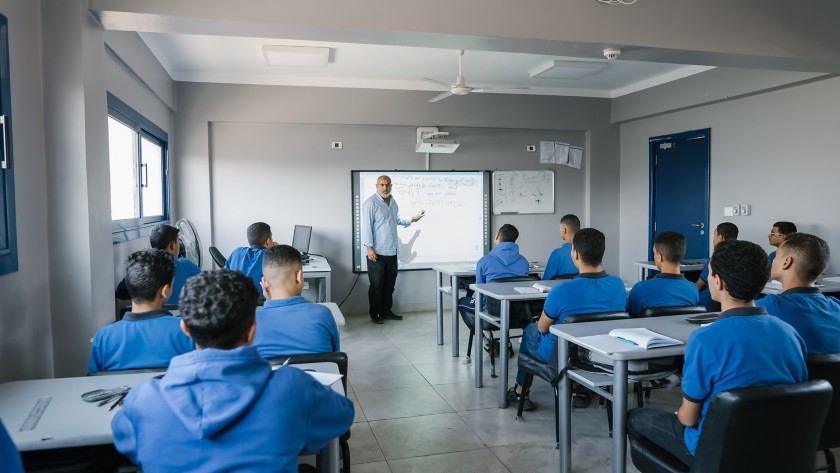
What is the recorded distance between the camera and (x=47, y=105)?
8.66 ft

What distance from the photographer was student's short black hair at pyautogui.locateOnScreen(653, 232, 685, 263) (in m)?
3.22

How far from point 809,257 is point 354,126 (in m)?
5.18

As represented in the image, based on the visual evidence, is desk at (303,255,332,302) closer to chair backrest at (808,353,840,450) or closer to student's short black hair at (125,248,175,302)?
student's short black hair at (125,248,175,302)

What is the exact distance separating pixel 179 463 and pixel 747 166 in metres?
6.08

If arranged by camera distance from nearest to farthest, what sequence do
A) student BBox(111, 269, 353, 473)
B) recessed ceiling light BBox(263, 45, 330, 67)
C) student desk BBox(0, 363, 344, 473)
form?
student BBox(111, 269, 353, 473) → student desk BBox(0, 363, 344, 473) → recessed ceiling light BBox(263, 45, 330, 67)

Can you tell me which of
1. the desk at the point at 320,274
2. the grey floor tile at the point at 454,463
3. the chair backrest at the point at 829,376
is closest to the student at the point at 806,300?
the chair backrest at the point at 829,376

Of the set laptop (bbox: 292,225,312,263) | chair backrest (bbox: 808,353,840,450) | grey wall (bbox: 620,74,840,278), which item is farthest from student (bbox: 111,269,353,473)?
grey wall (bbox: 620,74,840,278)

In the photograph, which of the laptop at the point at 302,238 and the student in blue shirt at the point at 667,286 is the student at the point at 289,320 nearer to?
the student in blue shirt at the point at 667,286

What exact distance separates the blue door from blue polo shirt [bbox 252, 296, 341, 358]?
5358 mm

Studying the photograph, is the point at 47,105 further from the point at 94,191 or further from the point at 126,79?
the point at 126,79

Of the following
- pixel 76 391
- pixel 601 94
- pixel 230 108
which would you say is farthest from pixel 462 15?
pixel 601 94

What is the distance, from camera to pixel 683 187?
664 centimetres

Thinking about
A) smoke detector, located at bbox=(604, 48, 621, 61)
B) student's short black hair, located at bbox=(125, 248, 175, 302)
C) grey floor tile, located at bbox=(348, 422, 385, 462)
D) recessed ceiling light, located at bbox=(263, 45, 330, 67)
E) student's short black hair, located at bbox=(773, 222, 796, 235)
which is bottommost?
grey floor tile, located at bbox=(348, 422, 385, 462)

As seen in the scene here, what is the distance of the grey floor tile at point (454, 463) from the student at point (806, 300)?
145 centimetres
